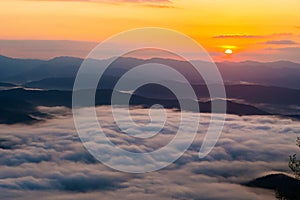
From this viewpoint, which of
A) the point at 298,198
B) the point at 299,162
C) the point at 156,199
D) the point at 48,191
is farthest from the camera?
the point at 48,191

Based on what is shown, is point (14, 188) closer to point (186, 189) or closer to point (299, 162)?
point (186, 189)

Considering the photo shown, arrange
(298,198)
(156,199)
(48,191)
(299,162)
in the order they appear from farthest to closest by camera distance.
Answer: (48,191) → (156,199) → (298,198) → (299,162)

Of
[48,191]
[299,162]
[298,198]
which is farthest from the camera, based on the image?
[48,191]

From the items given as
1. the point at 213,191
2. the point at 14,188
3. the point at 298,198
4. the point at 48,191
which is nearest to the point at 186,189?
the point at 213,191

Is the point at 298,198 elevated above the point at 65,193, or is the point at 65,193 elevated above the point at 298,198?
the point at 65,193

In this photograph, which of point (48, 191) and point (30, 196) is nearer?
point (30, 196)

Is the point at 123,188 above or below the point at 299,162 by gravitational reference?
above

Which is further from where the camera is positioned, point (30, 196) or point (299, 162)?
point (30, 196)

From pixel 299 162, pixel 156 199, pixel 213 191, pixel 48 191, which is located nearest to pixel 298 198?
pixel 299 162

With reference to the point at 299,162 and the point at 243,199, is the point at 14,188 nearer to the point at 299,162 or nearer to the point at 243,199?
the point at 243,199
